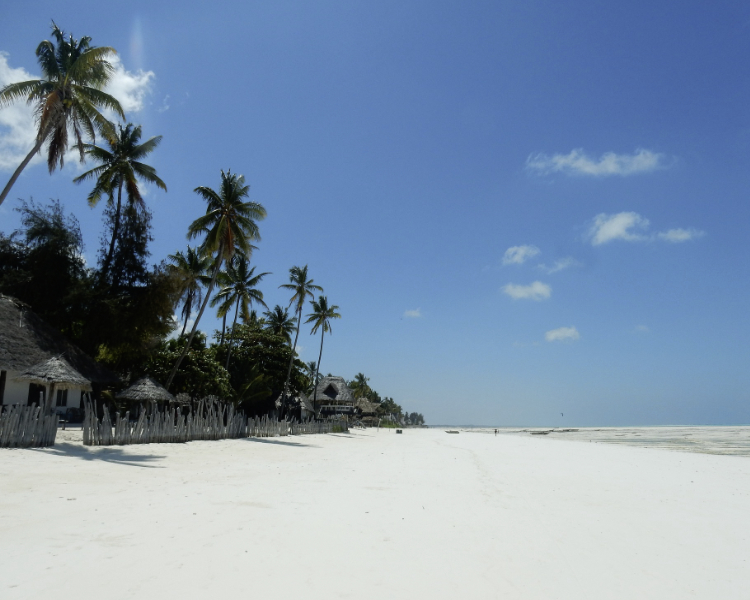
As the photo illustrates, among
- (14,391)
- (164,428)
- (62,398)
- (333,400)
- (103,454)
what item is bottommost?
(103,454)

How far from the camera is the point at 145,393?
58.9 ft

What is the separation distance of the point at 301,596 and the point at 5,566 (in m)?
2.52

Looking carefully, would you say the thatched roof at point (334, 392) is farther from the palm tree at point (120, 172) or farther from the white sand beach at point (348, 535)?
the white sand beach at point (348, 535)

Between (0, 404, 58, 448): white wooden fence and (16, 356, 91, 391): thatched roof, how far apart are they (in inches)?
82.2

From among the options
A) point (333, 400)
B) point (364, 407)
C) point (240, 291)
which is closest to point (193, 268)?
point (240, 291)

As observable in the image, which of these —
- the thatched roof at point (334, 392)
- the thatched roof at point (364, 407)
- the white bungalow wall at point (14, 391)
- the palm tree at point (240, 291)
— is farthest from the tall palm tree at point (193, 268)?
the thatched roof at point (364, 407)

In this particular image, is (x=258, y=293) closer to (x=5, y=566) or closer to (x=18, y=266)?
(x=18, y=266)

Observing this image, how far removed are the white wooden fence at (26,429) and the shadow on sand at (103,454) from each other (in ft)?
1.05

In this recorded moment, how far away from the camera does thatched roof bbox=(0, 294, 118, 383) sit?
1727 cm

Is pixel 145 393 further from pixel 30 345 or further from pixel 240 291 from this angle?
pixel 240 291

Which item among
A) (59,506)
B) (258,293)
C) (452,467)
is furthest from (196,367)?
(59,506)

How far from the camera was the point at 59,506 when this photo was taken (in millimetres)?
6426

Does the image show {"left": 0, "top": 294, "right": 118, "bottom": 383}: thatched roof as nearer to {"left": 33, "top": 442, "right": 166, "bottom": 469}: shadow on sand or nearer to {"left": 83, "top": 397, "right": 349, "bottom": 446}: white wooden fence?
{"left": 83, "top": 397, "right": 349, "bottom": 446}: white wooden fence

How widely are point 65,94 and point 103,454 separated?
11557mm
